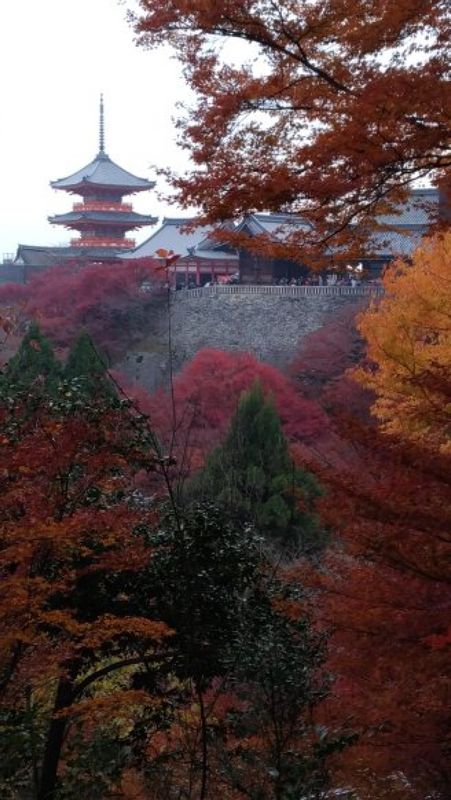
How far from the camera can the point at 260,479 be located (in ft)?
47.9

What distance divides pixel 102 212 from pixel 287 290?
45.7 feet

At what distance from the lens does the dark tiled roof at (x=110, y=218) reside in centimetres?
3941

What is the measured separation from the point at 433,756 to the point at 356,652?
51cm

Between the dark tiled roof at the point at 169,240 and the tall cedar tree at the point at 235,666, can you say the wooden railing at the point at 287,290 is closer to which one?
the dark tiled roof at the point at 169,240

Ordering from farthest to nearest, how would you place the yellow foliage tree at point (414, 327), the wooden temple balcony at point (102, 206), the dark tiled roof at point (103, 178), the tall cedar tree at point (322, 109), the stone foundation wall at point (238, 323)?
1. the wooden temple balcony at point (102, 206)
2. the dark tiled roof at point (103, 178)
3. the stone foundation wall at point (238, 323)
4. the yellow foliage tree at point (414, 327)
5. the tall cedar tree at point (322, 109)

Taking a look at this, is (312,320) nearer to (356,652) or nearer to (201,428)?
(201,428)

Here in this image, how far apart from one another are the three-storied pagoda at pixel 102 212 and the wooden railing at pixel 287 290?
1009 cm

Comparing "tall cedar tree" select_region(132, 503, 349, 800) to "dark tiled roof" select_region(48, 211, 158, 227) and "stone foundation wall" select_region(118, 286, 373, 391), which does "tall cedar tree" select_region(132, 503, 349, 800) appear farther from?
"dark tiled roof" select_region(48, 211, 158, 227)

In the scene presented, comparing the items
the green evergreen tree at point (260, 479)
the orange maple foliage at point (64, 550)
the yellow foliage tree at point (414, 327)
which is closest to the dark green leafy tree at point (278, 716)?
the orange maple foliage at point (64, 550)

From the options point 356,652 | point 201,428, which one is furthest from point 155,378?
point 356,652

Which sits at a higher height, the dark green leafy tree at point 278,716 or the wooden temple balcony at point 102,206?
the wooden temple balcony at point 102,206

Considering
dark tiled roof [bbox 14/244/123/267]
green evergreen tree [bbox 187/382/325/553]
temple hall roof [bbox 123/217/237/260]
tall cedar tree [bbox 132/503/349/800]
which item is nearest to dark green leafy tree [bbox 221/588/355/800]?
tall cedar tree [bbox 132/503/349/800]

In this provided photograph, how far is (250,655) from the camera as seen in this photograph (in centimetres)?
589

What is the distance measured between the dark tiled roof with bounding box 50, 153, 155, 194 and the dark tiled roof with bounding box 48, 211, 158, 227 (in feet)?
3.33
